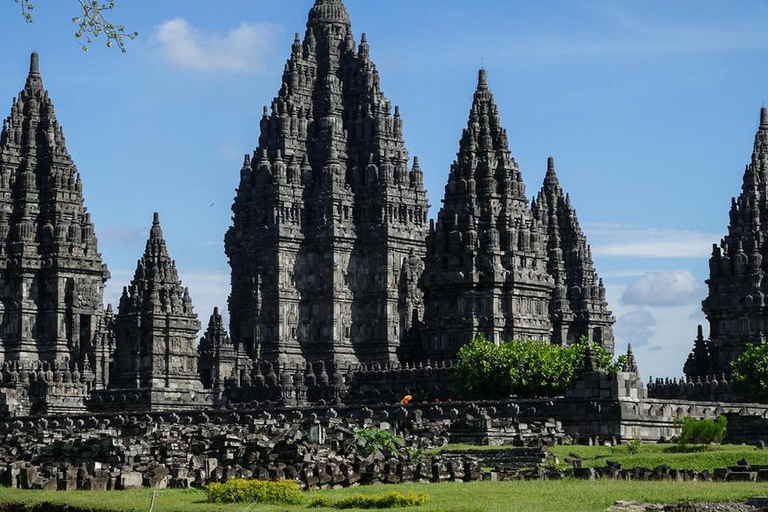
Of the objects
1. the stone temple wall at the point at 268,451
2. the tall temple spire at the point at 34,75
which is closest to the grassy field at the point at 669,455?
the stone temple wall at the point at 268,451

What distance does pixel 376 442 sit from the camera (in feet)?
228

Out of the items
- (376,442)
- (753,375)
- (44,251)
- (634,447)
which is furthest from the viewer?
(44,251)

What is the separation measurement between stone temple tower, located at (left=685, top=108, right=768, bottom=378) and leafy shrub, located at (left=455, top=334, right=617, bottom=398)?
28.6 meters

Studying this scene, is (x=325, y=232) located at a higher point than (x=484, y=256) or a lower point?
higher

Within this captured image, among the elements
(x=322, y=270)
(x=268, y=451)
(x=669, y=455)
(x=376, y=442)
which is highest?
(x=322, y=270)

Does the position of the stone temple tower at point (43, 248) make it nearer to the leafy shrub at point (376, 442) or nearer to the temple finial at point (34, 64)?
the temple finial at point (34, 64)

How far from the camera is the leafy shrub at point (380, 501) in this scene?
5406cm

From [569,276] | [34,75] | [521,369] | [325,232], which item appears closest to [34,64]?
[34,75]

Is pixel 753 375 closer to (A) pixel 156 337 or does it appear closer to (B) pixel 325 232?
(A) pixel 156 337

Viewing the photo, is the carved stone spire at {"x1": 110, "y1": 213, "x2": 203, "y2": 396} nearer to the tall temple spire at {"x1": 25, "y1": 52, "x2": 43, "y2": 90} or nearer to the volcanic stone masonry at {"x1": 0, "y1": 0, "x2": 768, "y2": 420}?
the volcanic stone masonry at {"x1": 0, "y1": 0, "x2": 768, "y2": 420}

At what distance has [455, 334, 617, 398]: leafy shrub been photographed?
112 m

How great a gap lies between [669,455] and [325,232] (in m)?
84.9

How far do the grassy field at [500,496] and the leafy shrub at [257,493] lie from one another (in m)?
0.59

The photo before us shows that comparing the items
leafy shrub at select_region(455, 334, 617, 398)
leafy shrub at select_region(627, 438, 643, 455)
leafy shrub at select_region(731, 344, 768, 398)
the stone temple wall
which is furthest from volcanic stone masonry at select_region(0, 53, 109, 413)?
leafy shrub at select_region(627, 438, 643, 455)
